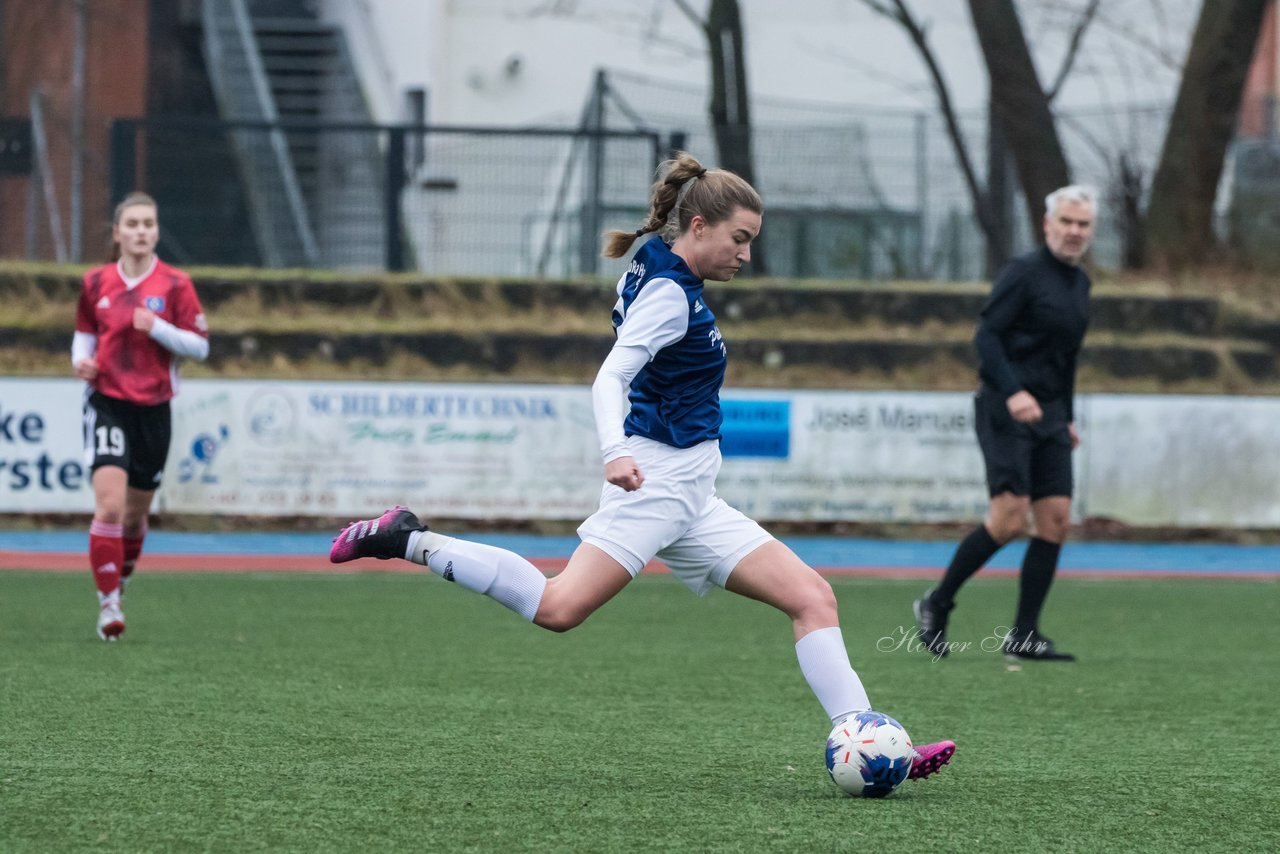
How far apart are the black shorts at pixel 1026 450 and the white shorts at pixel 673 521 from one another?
10.5ft

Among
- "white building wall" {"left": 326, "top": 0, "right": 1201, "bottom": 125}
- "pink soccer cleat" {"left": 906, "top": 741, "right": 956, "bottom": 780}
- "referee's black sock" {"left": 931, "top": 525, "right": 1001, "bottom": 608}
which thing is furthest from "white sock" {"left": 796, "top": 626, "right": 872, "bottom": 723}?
"white building wall" {"left": 326, "top": 0, "right": 1201, "bottom": 125}

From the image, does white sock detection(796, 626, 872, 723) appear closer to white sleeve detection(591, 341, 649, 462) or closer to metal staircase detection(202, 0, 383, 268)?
white sleeve detection(591, 341, 649, 462)

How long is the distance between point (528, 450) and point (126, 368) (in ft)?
22.7

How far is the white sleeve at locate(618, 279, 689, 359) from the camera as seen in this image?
4531 millimetres

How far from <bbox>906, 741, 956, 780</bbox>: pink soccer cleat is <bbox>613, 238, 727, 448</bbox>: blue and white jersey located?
96cm

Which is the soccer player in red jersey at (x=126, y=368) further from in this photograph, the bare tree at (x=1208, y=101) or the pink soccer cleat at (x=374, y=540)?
the bare tree at (x=1208, y=101)

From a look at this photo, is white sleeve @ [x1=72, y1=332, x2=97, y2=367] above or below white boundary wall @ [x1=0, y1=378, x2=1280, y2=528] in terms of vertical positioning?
above

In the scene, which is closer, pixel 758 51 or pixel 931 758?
pixel 931 758

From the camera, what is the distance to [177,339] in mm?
7879

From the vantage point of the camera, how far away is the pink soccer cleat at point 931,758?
15.1 ft

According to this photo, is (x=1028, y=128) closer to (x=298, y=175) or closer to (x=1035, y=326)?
(x=298, y=175)

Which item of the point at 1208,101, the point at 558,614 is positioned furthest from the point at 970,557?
the point at 1208,101

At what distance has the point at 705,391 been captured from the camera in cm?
477

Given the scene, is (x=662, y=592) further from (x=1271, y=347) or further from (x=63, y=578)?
(x=1271, y=347)
